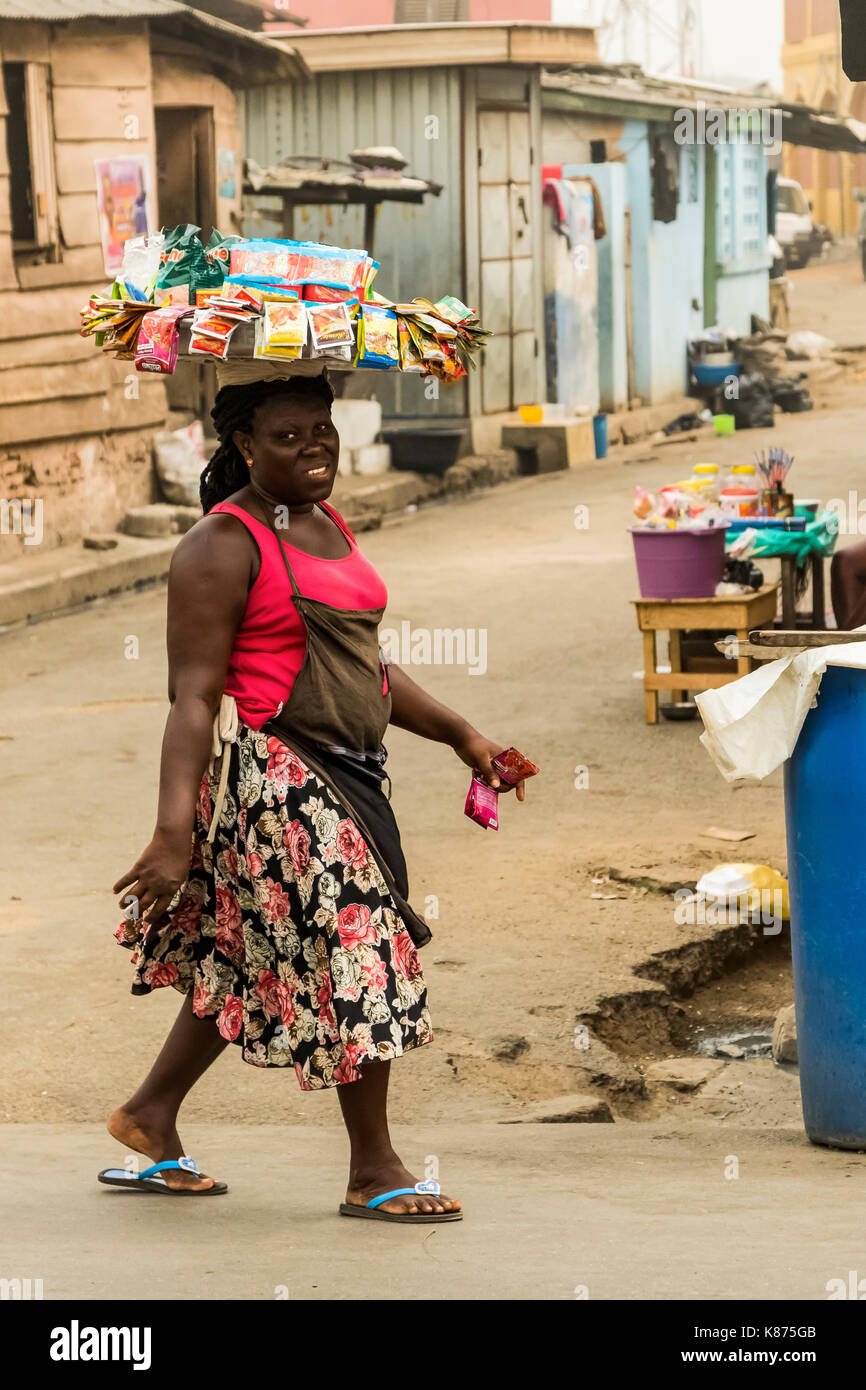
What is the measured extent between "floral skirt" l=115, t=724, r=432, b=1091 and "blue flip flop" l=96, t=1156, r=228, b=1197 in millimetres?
347

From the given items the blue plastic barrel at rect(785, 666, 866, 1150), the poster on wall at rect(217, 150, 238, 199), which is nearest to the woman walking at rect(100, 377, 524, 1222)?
the blue plastic barrel at rect(785, 666, 866, 1150)

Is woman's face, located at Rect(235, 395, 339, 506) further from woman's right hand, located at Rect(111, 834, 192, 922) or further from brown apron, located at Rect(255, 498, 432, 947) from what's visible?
woman's right hand, located at Rect(111, 834, 192, 922)

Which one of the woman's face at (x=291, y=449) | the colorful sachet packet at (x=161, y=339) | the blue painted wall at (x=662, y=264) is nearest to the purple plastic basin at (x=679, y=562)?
the woman's face at (x=291, y=449)

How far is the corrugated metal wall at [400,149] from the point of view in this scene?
17.3 m

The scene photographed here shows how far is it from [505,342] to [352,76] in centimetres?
299

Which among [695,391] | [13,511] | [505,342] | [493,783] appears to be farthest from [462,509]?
[493,783]

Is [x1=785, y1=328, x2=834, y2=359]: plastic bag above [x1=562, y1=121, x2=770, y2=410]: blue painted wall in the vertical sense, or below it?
below

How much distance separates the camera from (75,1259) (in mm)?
2900

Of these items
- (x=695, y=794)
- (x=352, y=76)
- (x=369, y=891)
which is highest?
(x=352, y=76)

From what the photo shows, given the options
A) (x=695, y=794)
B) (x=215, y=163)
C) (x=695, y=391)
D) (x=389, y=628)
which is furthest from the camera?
(x=695, y=391)

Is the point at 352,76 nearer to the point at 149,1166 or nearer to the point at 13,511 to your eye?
the point at 13,511

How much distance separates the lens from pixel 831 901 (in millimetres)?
3551

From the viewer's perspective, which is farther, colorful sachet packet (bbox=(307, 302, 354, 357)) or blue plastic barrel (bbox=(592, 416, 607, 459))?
blue plastic barrel (bbox=(592, 416, 607, 459))

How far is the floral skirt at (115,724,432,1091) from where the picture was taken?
309 centimetres
